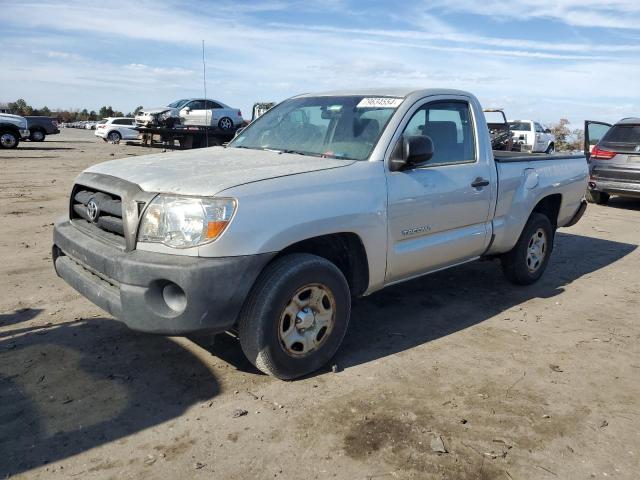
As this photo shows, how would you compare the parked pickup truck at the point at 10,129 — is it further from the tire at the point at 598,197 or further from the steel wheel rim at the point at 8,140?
the tire at the point at 598,197

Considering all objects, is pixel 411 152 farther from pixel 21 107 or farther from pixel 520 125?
pixel 21 107

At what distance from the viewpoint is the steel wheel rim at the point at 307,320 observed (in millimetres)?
3367

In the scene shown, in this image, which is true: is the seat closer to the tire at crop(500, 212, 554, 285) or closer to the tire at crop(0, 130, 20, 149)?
the tire at crop(500, 212, 554, 285)

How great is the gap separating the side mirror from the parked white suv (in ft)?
63.9

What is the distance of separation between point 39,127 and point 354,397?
93.8ft

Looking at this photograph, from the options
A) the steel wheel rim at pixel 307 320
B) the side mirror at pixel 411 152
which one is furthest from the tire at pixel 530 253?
the steel wheel rim at pixel 307 320

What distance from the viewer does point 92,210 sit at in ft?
11.6

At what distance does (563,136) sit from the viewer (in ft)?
88.4

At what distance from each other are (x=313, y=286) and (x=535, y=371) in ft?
5.45

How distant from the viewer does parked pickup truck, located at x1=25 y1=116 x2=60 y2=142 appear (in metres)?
27.1

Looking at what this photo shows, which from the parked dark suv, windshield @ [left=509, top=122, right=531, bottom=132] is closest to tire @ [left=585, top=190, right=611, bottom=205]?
the parked dark suv

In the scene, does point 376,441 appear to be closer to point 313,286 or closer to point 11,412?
point 313,286

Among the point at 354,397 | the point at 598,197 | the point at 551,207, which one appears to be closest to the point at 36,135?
the point at 598,197

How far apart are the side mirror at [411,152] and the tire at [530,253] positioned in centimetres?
201
